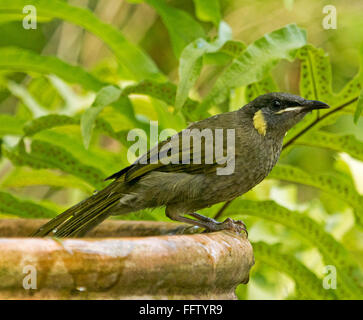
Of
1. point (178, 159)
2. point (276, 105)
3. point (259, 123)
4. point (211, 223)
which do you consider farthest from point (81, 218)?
point (276, 105)

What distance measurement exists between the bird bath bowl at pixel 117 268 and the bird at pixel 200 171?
66 cm

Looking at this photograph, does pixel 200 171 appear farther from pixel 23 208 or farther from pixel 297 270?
pixel 23 208

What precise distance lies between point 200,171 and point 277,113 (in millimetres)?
422

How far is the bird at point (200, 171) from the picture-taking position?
7.73 ft

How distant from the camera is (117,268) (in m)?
1.44

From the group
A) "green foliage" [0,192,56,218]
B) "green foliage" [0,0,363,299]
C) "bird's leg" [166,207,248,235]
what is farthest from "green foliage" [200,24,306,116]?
"green foliage" [0,192,56,218]

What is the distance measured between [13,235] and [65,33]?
3.73 meters

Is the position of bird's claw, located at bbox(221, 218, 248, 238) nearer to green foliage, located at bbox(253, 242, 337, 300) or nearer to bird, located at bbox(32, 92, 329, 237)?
bird, located at bbox(32, 92, 329, 237)

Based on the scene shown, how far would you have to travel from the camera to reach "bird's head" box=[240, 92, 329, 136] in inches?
98.7

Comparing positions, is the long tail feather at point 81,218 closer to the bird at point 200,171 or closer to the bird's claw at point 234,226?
the bird at point 200,171

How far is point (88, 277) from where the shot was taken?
4.65ft

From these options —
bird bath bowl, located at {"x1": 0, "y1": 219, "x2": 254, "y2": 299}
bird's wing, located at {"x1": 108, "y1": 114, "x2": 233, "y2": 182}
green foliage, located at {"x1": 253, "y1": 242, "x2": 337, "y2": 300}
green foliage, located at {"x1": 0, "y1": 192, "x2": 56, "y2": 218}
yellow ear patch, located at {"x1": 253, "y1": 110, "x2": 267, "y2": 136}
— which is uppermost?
yellow ear patch, located at {"x1": 253, "y1": 110, "x2": 267, "y2": 136}

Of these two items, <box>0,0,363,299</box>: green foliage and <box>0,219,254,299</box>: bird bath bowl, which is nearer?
<box>0,219,254,299</box>: bird bath bowl

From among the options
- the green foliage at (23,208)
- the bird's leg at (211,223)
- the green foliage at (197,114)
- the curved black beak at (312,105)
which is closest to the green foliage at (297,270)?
the green foliage at (197,114)
